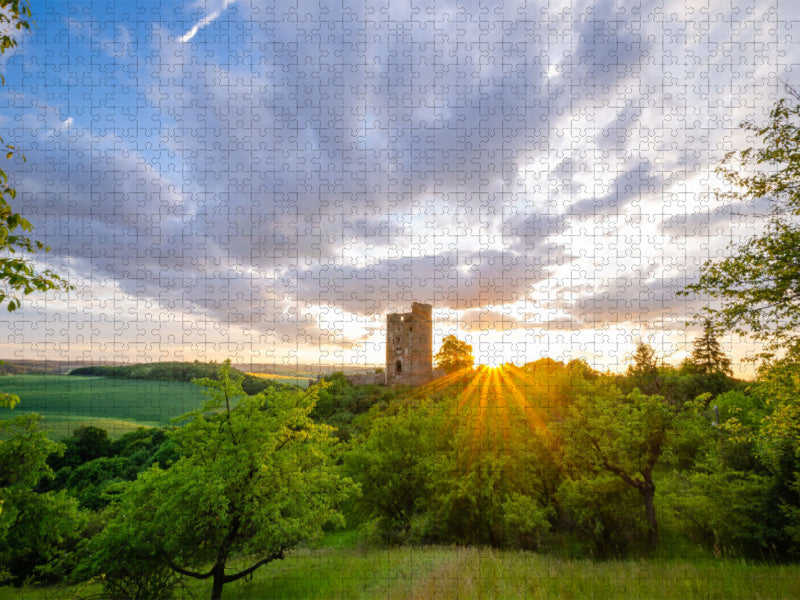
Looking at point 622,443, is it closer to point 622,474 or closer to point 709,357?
point 622,474

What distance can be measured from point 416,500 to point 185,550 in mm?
13166

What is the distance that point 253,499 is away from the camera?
13039 mm

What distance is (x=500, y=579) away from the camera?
1067 cm

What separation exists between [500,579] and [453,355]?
61.3m

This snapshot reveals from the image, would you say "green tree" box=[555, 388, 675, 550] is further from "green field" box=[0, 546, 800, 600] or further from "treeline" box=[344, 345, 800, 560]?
"green field" box=[0, 546, 800, 600]

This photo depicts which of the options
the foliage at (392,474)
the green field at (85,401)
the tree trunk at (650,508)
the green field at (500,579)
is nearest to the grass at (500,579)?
the green field at (500,579)

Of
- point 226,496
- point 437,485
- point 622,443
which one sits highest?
point 622,443

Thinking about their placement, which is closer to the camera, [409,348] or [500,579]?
[500,579]

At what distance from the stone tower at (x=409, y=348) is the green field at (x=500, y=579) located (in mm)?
50412

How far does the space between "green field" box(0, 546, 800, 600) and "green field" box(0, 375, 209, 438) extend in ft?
74.0

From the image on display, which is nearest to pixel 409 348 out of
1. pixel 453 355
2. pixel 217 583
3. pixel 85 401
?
pixel 453 355

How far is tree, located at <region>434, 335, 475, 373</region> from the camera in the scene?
70188 millimetres

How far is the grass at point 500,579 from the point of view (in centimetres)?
962

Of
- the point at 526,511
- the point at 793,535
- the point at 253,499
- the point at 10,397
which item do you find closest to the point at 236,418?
the point at 253,499
